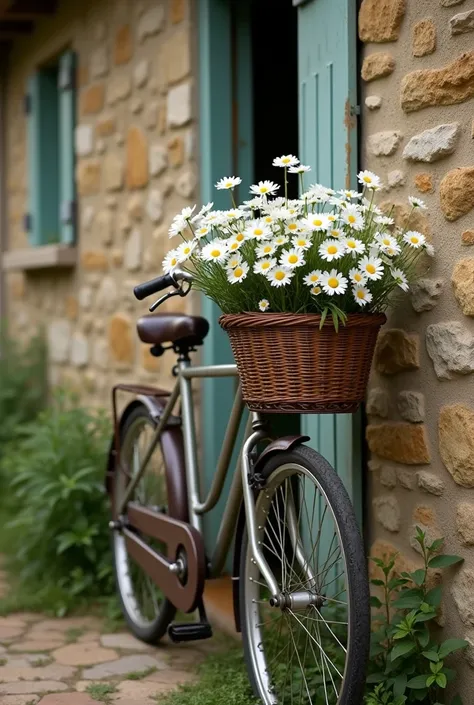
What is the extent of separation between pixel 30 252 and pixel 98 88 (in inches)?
51.6

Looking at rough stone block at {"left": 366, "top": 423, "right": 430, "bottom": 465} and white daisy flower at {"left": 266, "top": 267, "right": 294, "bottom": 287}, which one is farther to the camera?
rough stone block at {"left": 366, "top": 423, "right": 430, "bottom": 465}

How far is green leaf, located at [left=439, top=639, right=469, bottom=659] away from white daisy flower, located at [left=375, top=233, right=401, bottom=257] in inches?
38.6

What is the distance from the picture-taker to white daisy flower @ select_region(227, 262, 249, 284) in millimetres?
2605

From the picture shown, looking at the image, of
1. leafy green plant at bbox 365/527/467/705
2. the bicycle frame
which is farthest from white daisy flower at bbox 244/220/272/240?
leafy green plant at bbox 365/527/467/705

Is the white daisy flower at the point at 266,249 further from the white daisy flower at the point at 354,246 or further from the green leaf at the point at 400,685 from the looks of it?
the green leaf at the point at 400,685

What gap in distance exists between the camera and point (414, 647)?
271 cm

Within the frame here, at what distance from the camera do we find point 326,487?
2576mm

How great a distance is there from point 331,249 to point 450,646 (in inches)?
40.6

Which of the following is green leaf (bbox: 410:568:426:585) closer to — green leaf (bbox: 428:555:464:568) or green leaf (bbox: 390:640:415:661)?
green leaf (bbox: 428:555:464:568)

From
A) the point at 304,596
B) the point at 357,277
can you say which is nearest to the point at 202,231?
the point at 357,277

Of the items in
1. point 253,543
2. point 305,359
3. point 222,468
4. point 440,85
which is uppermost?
point 440,85

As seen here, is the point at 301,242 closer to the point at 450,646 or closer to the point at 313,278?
the point at 313,278

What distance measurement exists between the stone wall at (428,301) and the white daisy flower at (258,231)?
1.60 ft

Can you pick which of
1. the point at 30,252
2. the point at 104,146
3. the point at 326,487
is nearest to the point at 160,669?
the point at 326,487
